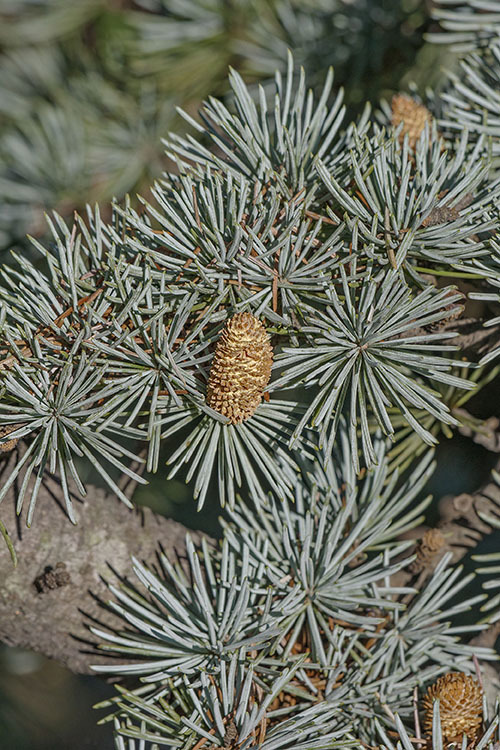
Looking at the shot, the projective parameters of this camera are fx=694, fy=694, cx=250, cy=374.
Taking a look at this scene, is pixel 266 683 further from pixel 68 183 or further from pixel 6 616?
pixel 68 183

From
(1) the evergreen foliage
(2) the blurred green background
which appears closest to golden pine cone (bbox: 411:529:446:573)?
(2) the blurred green background

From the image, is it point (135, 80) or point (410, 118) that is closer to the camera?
point (410, 118)

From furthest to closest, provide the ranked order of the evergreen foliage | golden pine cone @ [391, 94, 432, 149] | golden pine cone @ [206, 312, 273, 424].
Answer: the evergreen foliage
golden pine cone @ [391, 94, 432, 149]
golden pine cone @ [206, 312, 273, 424]

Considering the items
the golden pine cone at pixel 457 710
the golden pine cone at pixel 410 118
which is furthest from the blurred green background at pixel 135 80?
the golden pine cone at pixel 457 710

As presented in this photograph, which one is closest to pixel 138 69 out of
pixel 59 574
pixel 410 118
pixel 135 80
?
pixel 135 80

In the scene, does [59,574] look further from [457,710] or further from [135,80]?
[135,80]

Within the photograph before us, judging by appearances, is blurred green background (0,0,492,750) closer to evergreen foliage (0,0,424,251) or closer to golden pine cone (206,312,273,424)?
evergreen foliage (0,0,424,251)
